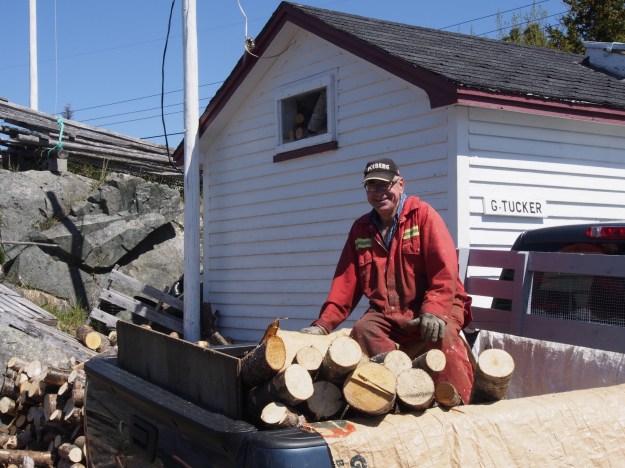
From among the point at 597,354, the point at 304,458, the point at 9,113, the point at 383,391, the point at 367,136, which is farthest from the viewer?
the point at 9,113

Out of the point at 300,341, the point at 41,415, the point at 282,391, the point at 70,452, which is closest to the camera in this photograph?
the point at 282,391

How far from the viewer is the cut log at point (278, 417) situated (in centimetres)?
240

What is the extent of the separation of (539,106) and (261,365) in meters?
6.20

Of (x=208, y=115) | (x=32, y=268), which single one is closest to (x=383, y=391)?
(x=208, y=115)

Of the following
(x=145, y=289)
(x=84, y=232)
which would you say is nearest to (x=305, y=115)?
(x=145, y=289)

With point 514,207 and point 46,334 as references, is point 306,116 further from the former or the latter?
point 46,334

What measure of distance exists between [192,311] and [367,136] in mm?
3303

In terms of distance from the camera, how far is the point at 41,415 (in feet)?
23.5

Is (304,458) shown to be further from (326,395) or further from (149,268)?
(149,268)

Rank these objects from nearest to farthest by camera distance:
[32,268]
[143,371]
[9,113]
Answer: [143,371], [32,268], [9,113]

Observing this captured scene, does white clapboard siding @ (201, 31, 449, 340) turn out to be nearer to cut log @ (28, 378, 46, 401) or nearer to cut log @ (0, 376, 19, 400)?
cut log @ (28, 378, 46, 401)

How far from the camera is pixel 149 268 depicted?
1280 cm

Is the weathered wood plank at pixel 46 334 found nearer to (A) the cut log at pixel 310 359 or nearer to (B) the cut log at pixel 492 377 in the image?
(A) the cut log at pixel 310 359

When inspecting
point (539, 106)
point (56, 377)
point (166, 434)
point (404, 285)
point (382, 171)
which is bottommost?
point (56, 377)
